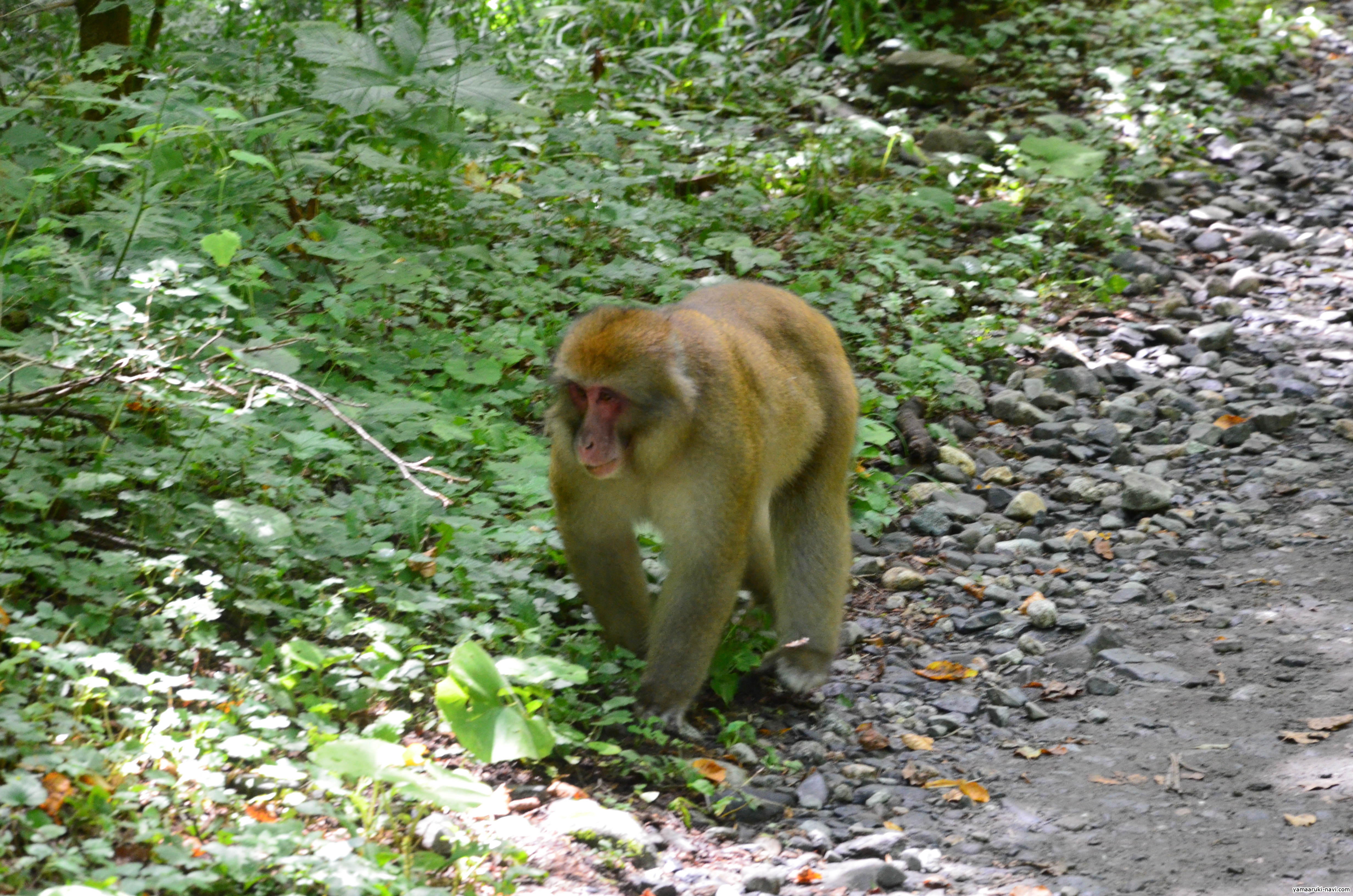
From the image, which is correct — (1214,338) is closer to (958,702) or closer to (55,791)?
(958,702)

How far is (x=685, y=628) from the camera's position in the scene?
4266 millimetres

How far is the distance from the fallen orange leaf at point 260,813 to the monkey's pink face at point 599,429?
144cm

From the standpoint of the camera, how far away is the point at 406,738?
3717 mm

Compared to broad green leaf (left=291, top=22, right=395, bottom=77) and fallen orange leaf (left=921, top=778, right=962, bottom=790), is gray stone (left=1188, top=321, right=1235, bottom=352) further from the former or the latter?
broad green leaf (left=291, top=22, right=395, bottom=77)

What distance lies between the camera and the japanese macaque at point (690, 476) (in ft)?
13.5

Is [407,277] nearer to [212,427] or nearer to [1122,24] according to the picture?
[212,427]

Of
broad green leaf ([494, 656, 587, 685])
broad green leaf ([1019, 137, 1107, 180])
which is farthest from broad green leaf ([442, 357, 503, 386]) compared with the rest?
broad green leaf ([1019, 137, 1107, 180])

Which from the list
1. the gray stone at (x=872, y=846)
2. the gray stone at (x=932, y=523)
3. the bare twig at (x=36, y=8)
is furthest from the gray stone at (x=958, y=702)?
the bare twig at (x=36, y=8)

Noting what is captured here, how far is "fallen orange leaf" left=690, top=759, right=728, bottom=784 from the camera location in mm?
4121

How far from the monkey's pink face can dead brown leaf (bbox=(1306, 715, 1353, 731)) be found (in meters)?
2.57

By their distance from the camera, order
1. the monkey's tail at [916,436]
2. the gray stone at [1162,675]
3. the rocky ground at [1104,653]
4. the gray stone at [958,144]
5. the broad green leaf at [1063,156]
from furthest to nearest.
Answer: the gray stone at [958,144], the broad green leaf at [1063,156], the monkey's tail at [916,436], the gray stone at [1162,675], the rocky ground at [1104,653]

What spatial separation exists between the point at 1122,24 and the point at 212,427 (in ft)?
34.0

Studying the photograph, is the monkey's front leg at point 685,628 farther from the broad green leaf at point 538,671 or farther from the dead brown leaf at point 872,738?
the dead brown leaf at point 872,738

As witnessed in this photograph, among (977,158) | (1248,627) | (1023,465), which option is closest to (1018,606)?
(1248,627)
